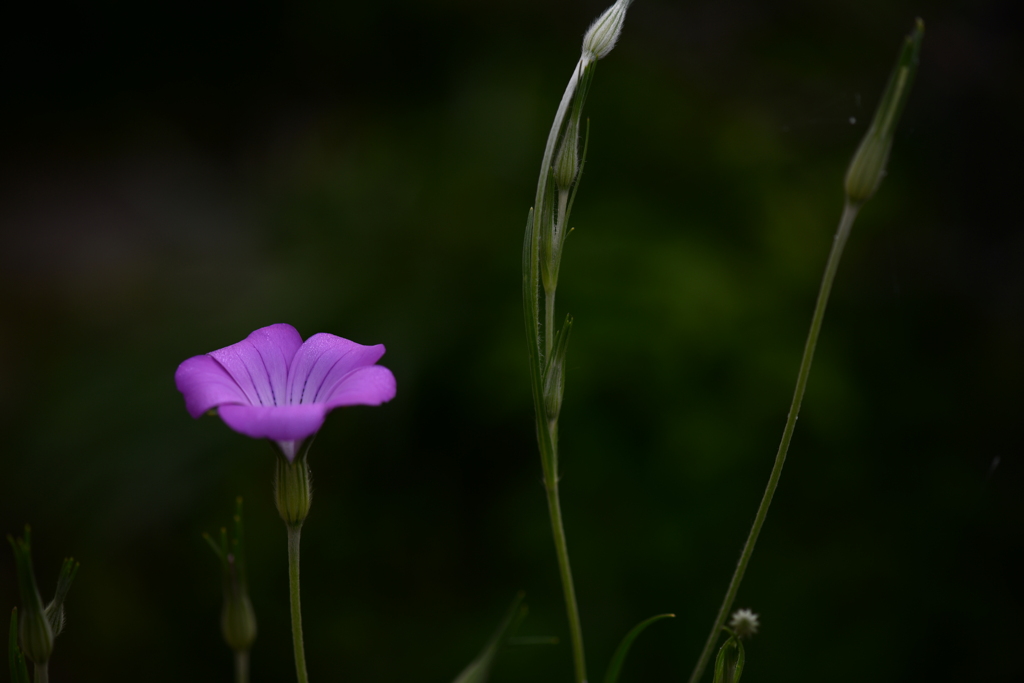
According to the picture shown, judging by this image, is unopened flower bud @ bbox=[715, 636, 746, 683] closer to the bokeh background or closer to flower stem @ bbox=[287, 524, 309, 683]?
flower stem @ bbox=[287, 524, 309, 683]

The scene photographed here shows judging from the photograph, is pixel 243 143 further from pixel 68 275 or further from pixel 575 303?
pixel 575 303

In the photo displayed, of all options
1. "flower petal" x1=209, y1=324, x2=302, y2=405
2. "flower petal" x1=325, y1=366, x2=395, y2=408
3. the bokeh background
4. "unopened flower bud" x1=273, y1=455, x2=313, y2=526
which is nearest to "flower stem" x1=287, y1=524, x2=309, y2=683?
"unopened flower bud" x1=273, y1=455, x2=313, y2=526

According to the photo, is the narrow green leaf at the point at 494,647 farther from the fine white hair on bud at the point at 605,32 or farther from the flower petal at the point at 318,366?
the fine white hair on bud at the point at 605,32

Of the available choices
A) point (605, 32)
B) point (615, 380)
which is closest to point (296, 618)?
point (605, 32)

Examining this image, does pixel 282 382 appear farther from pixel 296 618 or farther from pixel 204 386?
pixel 296 618

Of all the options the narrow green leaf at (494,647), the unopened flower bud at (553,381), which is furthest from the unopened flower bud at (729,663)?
the unopened flower bud at (553,381)

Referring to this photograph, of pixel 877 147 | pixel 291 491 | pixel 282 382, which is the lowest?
pixel 291 491
